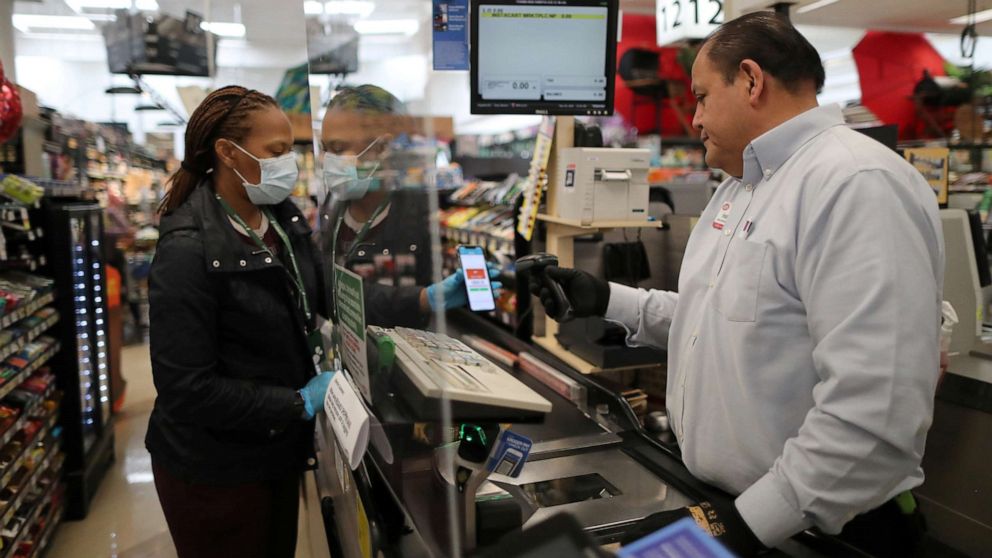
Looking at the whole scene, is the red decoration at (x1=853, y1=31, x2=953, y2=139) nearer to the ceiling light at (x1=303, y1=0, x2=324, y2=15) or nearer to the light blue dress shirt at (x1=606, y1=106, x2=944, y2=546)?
the light blue dress shirt at (x1=606, y1=106, x2=944, y2=546)

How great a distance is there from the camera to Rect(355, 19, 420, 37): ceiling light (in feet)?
3.70

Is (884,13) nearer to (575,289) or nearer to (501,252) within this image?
(501,252)

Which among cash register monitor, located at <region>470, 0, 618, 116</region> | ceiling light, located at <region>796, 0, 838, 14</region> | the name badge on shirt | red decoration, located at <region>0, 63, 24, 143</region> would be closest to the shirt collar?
the name badge on shirt

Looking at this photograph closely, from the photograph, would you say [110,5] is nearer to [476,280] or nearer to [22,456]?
[22,456]

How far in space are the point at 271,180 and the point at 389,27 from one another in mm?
770

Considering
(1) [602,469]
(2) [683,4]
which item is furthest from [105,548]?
(2) [683,4]

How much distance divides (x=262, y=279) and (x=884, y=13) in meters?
7.90

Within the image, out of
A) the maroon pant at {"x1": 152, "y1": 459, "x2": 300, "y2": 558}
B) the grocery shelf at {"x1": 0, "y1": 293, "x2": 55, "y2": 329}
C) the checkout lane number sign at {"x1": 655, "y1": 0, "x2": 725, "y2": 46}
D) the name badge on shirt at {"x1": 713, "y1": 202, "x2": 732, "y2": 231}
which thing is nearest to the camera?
the name badge on shirt at {"x1": 713, "y1": 202, "x2": 732, "y2": 231}

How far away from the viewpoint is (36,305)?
3.29 meters

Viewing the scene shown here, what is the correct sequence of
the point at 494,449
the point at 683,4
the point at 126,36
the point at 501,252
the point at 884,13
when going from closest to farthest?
1. the point at 494,449
2. the point at 501,252
3. the point at 683,4
4. the point at 126,36
5. the point at 884,13

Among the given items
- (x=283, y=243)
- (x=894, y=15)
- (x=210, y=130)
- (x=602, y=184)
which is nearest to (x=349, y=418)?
(x=283, y=243)

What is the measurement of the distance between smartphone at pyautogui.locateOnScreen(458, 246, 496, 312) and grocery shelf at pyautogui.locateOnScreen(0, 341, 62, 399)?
2.33 m

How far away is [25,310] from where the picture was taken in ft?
10.1

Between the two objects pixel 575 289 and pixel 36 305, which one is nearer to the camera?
pixel 575 289
